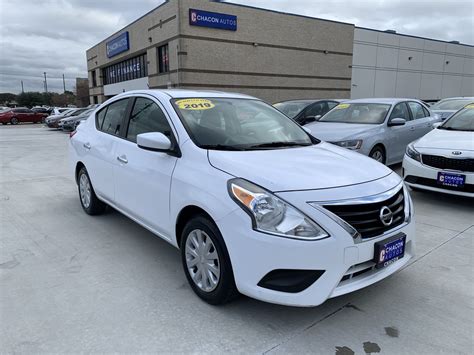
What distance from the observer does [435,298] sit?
117 inches

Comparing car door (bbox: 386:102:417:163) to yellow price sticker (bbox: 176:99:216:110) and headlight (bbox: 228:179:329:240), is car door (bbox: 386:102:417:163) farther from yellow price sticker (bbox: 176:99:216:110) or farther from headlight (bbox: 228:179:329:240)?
headlight (bbox: 228:179:329:240)

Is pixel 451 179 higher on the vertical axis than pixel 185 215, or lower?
lower

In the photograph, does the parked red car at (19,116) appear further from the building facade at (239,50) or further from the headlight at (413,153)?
the headlight at (413,153)

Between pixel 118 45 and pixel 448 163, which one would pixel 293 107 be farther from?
pixel 118 45

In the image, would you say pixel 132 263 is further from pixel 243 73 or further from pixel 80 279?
pixel 243 73

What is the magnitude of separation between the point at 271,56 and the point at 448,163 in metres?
23.0

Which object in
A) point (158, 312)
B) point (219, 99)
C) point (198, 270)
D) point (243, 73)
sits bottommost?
point (158, 312)

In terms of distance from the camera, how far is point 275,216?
2.42 m

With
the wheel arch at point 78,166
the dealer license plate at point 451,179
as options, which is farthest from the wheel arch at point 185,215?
the dealer license plate at point 451,179

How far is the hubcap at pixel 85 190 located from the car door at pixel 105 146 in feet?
0.88

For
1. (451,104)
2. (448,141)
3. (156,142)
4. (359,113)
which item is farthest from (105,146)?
(451,104)

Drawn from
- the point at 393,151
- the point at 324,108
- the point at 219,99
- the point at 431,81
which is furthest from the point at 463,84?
the point at 219,99

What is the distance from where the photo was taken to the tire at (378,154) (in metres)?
7.12

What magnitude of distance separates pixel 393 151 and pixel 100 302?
6480 mm
